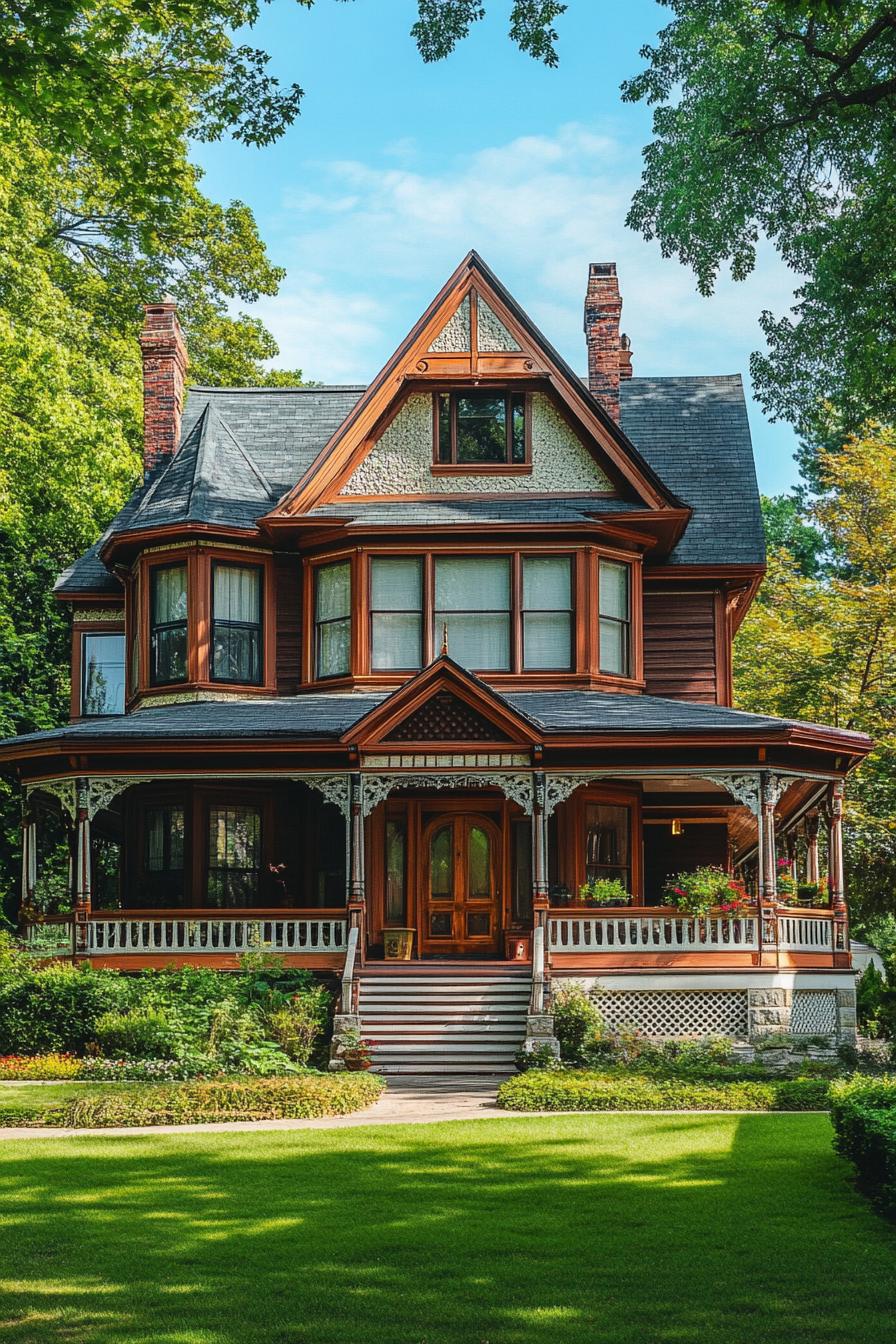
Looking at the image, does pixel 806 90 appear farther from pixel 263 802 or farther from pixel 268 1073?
pixel 268 1073

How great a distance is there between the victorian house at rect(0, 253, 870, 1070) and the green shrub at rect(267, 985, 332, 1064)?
431 millimetres

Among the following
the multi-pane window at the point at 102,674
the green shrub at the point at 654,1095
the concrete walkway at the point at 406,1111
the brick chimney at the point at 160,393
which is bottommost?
the concrete walkway at the point at 406,1111

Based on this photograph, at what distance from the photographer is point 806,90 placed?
28.1 m

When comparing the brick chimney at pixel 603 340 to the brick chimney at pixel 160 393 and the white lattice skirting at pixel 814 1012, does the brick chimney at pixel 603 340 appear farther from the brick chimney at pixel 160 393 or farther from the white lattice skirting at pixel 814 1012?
the white lattice skirting at pixel 814 1012

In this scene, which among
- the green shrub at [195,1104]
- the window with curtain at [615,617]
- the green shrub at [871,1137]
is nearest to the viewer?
the green shrub at [871,1137]

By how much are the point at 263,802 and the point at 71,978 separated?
19.9 feet

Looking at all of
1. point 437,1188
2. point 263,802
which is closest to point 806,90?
point 263,802

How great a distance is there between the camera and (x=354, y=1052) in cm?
2111

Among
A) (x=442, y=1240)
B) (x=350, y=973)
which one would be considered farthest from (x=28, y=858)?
(x=442, y=1240)

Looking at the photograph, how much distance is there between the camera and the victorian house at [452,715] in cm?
2366

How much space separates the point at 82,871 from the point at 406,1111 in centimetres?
823

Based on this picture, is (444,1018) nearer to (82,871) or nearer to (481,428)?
(82,871)

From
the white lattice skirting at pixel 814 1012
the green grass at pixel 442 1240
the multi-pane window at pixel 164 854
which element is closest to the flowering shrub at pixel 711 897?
the white lattice skirting at pixel 814 1012

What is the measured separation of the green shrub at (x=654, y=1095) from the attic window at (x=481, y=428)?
1209 cm
